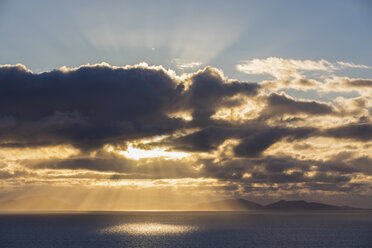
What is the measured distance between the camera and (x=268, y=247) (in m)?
150

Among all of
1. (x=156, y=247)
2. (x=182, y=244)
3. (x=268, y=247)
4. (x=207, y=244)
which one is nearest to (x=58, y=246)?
(x=156, y=247)

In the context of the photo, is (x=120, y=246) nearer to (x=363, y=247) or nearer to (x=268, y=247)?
(x=268, y=247)

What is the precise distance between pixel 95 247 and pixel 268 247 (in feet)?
214

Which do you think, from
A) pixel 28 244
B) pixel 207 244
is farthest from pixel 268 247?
pixel 28 244

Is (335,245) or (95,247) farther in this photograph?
(335,245)

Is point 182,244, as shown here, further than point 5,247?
Yes

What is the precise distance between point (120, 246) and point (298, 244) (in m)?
72.7

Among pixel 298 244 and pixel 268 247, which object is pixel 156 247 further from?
pixel 298 244

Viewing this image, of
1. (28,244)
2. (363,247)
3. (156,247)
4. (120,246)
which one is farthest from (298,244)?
(28,244)

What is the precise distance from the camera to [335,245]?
161 meters

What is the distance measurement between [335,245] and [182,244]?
204 ft

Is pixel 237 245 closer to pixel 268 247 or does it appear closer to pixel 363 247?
pixel 268 247

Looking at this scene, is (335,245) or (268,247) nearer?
(268,247)

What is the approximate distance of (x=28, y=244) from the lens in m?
158
